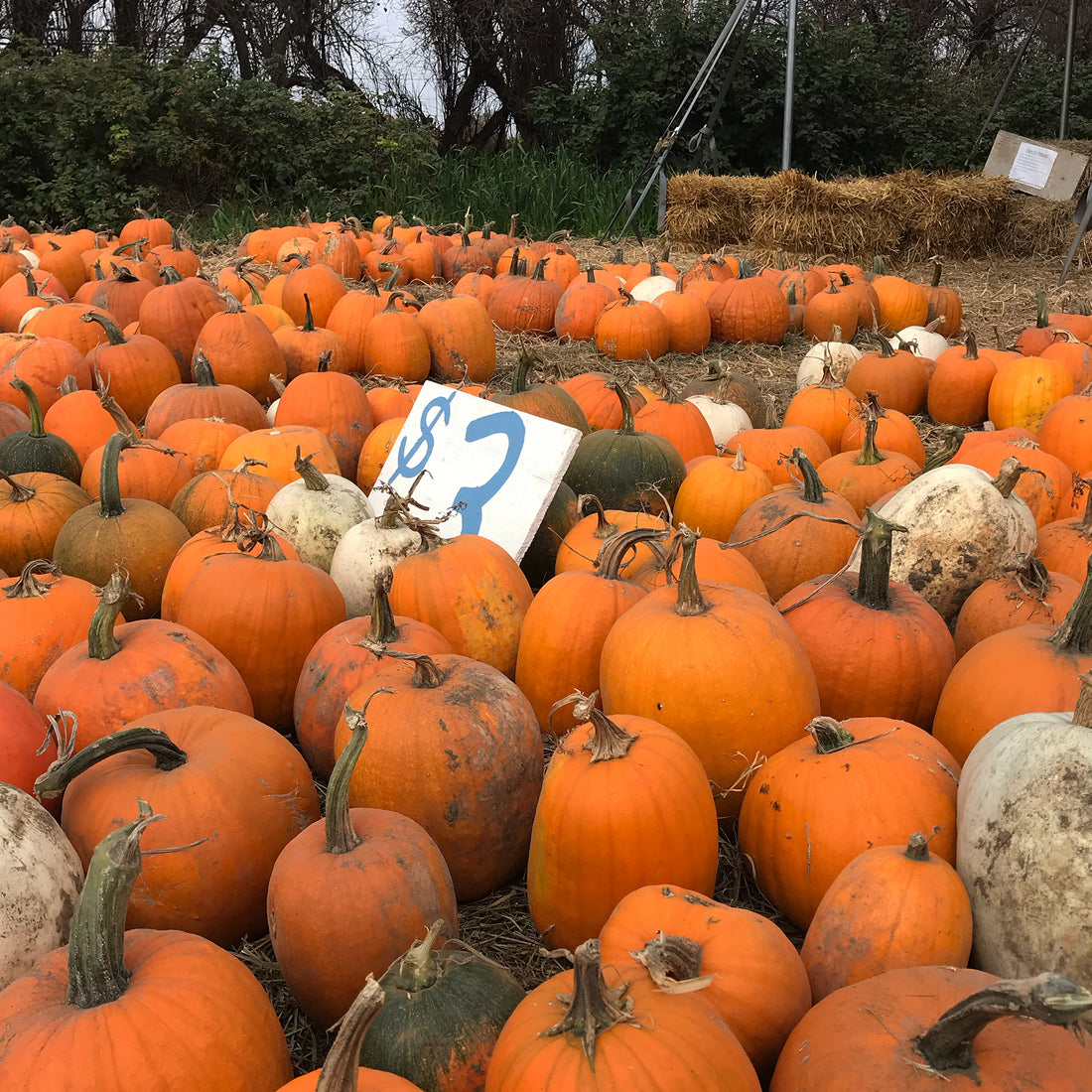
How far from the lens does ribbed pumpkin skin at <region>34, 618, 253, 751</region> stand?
211 centimetres

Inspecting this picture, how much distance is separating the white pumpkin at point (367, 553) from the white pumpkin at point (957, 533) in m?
1.27

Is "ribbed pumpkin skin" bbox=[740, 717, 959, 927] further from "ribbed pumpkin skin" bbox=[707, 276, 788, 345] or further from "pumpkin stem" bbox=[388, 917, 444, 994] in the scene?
"ribbed pumpkin skin" bbox=[707, 276, 788, 345]

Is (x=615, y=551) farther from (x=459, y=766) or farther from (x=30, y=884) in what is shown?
(x=30, y=884)

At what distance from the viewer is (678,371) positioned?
591cm

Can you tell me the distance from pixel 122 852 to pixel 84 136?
12.3 m

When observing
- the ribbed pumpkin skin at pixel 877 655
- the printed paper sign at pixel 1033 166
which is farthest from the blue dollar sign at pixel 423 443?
the printed paper sign at pixel 1033 166

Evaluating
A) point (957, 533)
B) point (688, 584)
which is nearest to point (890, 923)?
point (688, 584)

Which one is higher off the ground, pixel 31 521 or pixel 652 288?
pixel 652 288

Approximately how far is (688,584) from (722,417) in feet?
7.88

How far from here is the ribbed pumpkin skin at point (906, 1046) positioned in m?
1.21

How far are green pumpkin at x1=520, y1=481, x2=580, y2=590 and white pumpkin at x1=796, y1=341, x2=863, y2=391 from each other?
2424mm

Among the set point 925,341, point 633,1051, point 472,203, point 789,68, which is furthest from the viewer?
point 472,203

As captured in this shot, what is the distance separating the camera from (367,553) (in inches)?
A: 114

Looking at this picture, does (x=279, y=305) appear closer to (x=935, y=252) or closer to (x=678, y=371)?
(x=678, y=371)
